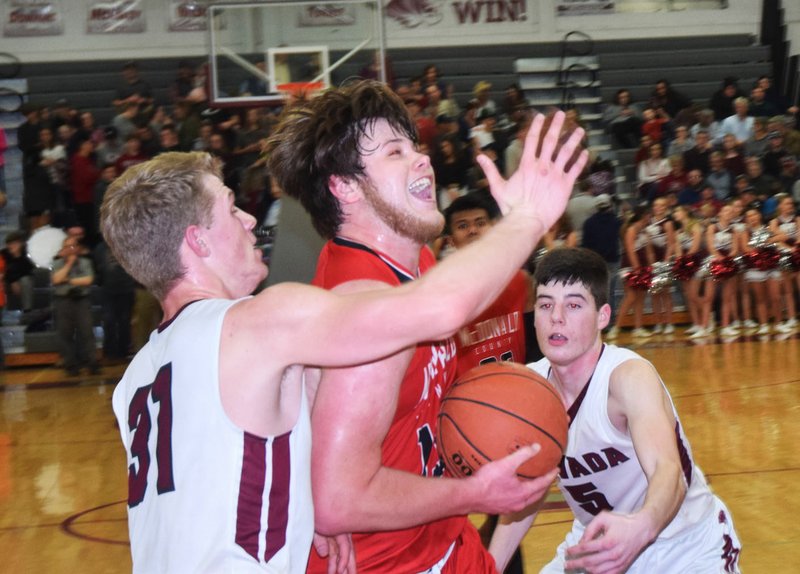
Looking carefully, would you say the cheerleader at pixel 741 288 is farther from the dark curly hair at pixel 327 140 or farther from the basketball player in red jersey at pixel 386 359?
the dark curly hair at pixel 327 140

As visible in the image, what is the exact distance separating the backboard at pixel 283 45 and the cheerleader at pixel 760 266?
5118 millimetres

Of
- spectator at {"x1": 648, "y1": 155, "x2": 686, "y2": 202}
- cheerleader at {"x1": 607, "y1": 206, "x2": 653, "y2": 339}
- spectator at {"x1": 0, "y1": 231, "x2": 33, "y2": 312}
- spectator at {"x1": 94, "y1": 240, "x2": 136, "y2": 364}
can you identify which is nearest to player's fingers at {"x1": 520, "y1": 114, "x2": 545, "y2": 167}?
spectator at {"x1": 94, "y1": 240, "x2": 136, "y2": 364}

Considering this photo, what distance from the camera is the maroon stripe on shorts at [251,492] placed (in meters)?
2.25

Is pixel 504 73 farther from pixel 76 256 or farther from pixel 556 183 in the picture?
pixel 556 183

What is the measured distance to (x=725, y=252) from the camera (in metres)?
13.4

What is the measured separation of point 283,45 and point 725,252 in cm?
627

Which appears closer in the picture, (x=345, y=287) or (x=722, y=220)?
(x=345, y=287)

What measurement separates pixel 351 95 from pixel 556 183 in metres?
0.72

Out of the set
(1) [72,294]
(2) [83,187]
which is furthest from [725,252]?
(2) [83,187]

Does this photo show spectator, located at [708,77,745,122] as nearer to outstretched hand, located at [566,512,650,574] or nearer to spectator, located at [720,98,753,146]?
spectator, located at [720,98,753,146]

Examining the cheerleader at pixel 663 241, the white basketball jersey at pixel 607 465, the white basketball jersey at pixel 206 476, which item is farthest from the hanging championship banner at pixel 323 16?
the white basketball jersey at pixel 206 476

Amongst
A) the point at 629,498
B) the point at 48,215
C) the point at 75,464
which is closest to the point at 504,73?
the point at 48,215

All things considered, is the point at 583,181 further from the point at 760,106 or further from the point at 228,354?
the point at 228,354

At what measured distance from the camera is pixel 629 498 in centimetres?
364
